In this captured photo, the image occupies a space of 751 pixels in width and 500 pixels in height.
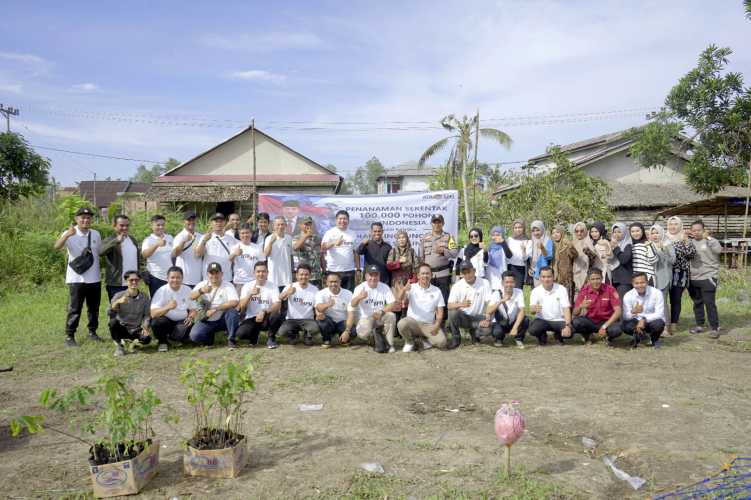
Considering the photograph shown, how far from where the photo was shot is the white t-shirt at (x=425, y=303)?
25.1 feet

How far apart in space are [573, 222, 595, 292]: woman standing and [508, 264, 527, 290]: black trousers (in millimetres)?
710

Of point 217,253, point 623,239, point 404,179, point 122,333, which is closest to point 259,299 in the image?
point 217,253

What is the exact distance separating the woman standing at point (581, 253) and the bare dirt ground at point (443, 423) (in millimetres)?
1090

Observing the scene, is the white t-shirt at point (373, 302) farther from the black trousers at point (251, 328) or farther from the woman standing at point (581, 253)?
the woman standing at point (581, 253)

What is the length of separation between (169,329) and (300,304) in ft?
5.61

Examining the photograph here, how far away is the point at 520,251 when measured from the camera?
326 inches

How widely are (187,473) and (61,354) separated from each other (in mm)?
4390

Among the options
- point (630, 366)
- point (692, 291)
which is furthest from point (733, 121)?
point (630, 366)

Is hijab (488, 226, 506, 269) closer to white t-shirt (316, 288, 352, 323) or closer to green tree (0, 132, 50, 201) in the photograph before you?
white t-shirt (316, 288, 352, 323)

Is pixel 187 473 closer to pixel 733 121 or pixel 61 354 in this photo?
pixel 61 354

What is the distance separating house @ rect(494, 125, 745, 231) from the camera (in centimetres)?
2002

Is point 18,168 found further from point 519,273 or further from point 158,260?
point 519,273

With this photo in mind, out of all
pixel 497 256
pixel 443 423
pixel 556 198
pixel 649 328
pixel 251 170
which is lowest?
pixel 443 423

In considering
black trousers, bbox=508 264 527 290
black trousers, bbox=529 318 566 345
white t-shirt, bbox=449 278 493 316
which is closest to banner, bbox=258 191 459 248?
black trousers, bbox=508 264 527 290
